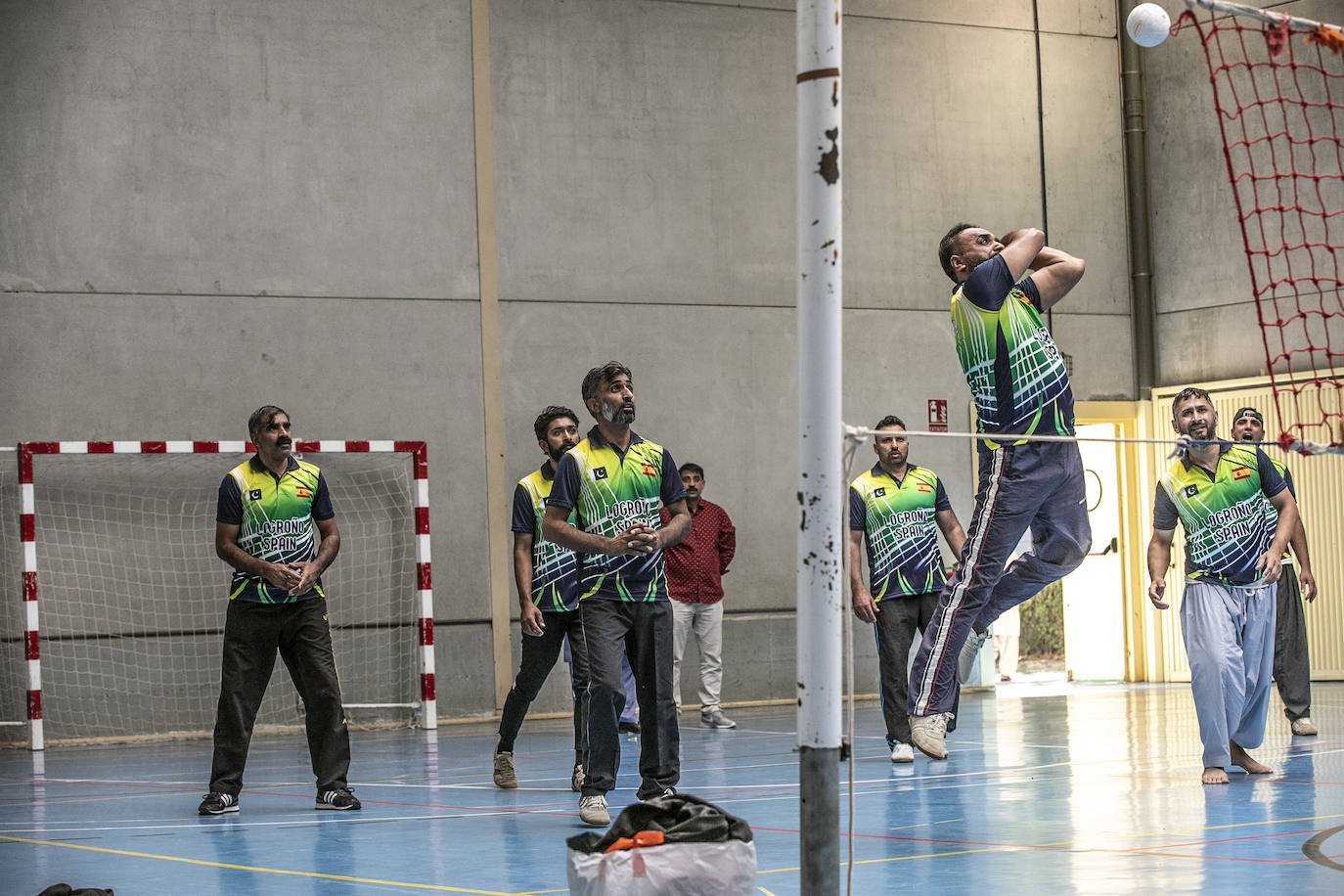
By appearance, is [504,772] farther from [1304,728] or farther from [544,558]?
[1304,728]

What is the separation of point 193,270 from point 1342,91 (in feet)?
36.3

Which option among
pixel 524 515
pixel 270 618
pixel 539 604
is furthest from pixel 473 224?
pixel 270 618

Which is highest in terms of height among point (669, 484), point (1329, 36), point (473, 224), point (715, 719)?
point (473, 224)

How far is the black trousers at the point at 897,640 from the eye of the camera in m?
10.4

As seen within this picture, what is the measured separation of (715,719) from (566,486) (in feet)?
21.5

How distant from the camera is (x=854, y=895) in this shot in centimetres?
538

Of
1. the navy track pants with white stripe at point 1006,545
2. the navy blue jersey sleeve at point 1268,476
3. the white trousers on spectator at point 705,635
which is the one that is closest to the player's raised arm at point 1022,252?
the navy track pants with white stripe at point 1006,545

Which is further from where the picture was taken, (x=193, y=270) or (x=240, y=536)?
(x=193, y=270)

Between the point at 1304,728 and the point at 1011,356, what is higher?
the point at 1011,356

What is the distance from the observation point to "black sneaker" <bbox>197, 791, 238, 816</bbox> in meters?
8.38

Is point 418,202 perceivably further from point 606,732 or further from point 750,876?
point 750,876

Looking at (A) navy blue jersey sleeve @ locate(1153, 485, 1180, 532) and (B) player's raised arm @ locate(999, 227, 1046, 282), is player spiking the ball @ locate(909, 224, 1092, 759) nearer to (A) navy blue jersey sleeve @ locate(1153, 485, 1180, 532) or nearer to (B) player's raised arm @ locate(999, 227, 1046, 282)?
(B) player's raised arm @ locate(999, 227, 1046, 282)

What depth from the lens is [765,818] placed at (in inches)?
295

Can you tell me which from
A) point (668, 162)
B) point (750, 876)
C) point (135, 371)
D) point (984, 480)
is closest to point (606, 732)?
point (984, 480)
